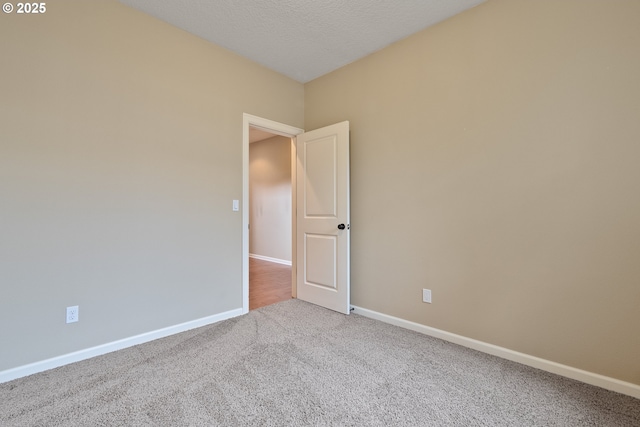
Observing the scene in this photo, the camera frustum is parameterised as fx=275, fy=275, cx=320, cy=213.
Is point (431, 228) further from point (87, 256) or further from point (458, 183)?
point (87, 256)

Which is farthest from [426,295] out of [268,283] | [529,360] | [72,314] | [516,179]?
[72,314]

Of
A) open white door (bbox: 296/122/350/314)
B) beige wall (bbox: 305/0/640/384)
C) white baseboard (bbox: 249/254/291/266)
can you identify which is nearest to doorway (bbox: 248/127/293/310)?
white baseboard (bbox: 249/254/291/266)

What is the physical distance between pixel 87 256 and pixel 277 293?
7.28 feet

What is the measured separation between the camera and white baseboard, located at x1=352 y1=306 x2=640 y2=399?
1.67 m

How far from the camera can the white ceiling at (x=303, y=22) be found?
86.6 inches

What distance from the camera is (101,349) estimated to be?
2117mm

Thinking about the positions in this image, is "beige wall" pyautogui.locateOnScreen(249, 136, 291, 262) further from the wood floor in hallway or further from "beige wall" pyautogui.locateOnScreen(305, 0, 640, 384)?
"beige wall" pyautogui.locateOnScreen(305, 0, 640, 384)

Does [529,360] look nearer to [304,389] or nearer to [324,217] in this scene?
[304,389]

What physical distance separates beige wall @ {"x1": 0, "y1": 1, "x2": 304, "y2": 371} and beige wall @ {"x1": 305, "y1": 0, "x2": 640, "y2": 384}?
164 centimetres

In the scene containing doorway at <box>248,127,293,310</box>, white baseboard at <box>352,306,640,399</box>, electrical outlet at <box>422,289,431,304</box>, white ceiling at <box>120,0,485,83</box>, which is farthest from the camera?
doorway at <box>248,127,293,310</box>

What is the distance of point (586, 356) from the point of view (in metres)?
1.78

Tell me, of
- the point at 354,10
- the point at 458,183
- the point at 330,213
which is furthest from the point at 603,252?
the point at 354,10

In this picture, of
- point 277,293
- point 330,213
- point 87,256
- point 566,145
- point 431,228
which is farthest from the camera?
point 277,293

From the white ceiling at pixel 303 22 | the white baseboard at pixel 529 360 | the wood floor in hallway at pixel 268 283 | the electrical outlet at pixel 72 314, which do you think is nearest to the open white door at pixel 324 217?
the wood floor in hallway at pixel 268 283
